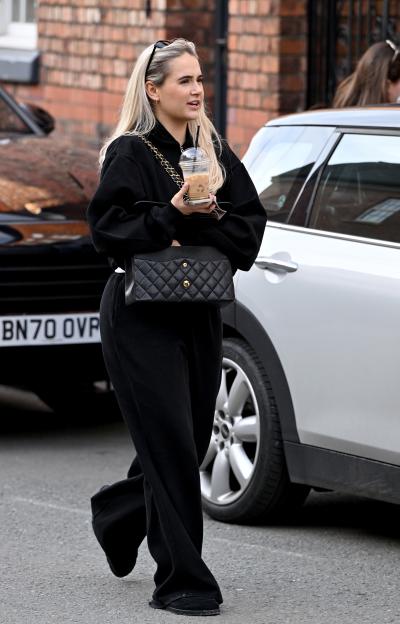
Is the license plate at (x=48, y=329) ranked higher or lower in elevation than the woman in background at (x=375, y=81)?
lower

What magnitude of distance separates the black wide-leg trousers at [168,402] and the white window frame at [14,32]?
1021 centimetres

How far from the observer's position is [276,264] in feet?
19.6

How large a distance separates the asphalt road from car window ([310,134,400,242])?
1103 mm

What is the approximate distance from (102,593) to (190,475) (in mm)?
599

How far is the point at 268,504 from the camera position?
20.0ft

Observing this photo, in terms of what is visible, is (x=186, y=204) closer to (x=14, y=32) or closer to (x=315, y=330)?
(x=315, y=330)

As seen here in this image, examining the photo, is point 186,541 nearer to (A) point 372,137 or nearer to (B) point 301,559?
(B) point 301,559

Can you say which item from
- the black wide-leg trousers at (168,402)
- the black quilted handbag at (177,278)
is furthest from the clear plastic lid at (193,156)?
the black wide-leg trousers at (168,402)

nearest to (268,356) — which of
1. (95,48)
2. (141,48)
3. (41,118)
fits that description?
(41,118)

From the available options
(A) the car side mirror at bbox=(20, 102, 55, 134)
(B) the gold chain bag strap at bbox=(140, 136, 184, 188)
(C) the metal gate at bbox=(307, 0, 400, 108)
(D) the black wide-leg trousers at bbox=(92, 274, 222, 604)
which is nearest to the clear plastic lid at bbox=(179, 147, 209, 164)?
(B) the gold chain bag strap at bbox=(140, 136, 184, 188)

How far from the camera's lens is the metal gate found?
1070 centimetres

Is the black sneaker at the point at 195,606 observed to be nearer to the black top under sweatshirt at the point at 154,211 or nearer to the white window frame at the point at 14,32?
the black top under sweatshirt at the point at 154,211

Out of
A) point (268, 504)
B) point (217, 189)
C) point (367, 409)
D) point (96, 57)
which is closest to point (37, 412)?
point (268, 504)

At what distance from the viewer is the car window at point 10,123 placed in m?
9.16
